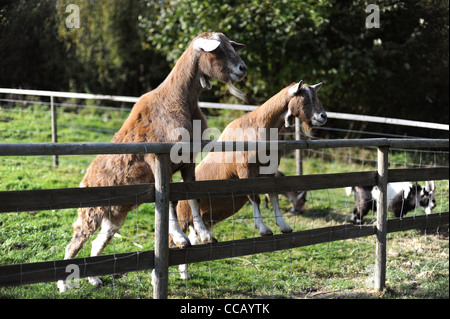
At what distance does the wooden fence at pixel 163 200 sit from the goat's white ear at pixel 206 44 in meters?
0.73

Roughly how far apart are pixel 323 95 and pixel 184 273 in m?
6.59

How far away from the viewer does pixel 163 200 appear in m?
3.40

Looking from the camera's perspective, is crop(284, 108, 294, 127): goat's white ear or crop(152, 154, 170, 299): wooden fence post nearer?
crop(152, 154, 170, 299): wooden fence post

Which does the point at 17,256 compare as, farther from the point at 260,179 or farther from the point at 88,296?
the point at 260,179

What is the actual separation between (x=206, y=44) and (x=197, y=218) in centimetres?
130

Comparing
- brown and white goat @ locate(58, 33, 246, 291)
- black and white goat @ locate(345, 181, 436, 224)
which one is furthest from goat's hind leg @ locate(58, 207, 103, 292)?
black and white goat @ locate(345, 181, 436, 224)

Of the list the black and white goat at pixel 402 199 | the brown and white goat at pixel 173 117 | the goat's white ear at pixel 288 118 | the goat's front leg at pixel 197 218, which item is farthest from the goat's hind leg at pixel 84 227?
the black and white goat at pixel 402 199

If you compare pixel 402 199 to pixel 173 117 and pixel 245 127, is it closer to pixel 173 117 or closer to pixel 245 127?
pixel 245 127

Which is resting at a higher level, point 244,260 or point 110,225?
point 110,225

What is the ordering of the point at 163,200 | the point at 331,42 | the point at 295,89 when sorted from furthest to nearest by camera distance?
the point at 331,42 < the point at 295,89 < the point at 163,200

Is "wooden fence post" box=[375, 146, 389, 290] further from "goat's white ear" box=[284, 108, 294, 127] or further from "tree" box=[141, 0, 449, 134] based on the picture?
"tree" box=[141, 0, 449, 134]

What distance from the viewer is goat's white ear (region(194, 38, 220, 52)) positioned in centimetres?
370

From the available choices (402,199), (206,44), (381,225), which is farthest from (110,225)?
(402,199)
